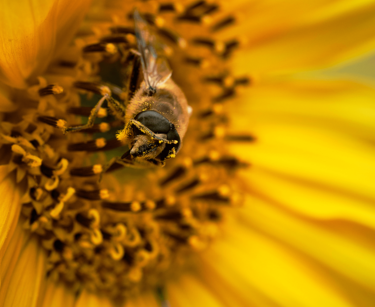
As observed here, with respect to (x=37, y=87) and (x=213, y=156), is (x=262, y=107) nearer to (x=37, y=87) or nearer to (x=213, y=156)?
(x=213, y=156)

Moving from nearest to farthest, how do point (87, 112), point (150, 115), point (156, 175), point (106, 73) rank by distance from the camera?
point (150, 115)
point (87, 112)
point (106, 73)
point (156, 175)

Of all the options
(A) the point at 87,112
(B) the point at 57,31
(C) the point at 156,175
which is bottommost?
(C) the point at 156,175

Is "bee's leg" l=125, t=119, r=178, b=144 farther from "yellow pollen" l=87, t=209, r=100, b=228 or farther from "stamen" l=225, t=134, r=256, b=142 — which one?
"stamen" l=225, t=134, r=256, b=142

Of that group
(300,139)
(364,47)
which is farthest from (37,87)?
(364,47)

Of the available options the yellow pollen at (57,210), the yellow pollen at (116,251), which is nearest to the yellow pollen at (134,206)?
the yellow pollen at (116,251)

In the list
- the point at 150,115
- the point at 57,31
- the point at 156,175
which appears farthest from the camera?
the point at 156,175

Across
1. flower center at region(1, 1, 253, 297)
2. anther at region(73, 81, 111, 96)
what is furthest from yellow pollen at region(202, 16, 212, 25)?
anther at region(73, 81, 111, 96)

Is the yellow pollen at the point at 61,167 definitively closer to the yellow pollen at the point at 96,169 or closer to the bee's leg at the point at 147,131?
the yellow pollen at the point at 96,169
